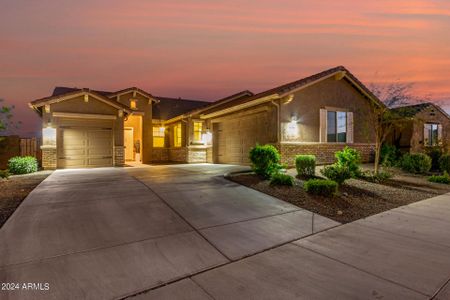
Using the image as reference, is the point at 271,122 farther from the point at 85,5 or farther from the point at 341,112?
the point at 85,5

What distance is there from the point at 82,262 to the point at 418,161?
13.8 meters

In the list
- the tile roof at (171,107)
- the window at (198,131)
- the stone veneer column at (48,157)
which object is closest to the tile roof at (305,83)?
the window at (198,131)

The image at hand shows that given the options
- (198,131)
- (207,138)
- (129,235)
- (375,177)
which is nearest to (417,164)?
(375,177)

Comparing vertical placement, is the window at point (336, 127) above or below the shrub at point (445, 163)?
above

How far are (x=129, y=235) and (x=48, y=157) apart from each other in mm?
11391

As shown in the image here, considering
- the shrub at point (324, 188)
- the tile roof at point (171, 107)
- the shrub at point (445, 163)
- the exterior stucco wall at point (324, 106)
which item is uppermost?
the tile roof at point (171, 107)

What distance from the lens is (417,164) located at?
11.5 metres

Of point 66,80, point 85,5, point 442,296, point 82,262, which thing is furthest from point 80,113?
point 442,296

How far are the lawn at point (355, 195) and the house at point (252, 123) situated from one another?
3807 millimetres

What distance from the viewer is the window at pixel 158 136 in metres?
20.0

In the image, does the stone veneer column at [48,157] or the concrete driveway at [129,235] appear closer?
the concrete driveway at [129,235]

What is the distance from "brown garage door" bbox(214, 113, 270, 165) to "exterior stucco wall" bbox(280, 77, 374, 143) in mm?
1439

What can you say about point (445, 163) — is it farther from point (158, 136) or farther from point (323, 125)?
point (158, 136)

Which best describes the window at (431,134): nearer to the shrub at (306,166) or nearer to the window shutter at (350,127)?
the window shutter at (350,127)
